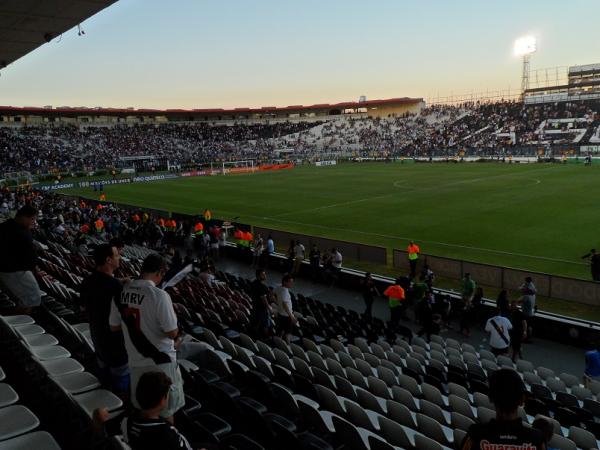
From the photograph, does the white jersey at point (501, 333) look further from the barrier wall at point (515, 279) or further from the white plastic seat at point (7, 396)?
the white plastic seat at point (7, 396)

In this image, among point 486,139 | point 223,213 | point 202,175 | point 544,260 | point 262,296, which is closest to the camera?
point 262,296

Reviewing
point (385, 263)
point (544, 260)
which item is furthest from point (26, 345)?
point (544, 260)

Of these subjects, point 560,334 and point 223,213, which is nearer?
point 560,334

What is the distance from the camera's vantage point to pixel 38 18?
830 cm

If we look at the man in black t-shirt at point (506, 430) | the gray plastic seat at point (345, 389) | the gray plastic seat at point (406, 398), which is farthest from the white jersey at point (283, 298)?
the man in black t-shirt at point (506, 430)

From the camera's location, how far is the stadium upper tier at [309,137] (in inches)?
2653

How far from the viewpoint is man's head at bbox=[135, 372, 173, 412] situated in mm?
2842

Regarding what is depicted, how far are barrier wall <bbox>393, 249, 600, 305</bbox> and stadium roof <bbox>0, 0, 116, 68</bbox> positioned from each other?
12.5m

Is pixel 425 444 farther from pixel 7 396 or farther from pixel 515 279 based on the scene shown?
pixel 515 279

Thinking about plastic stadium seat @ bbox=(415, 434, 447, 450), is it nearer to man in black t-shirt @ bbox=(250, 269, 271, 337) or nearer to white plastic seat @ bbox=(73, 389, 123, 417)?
white plastic seat @ bbox=(73, 389, 123, 417)

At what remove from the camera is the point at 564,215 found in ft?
87.6

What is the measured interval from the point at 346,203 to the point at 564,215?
1320 centimetres

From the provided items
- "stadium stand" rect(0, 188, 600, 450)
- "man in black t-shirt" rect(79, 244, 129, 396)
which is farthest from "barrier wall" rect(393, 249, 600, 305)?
"man in black t-shirt" rect(79, 244, 129, 396)

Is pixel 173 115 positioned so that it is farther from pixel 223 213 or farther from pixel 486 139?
pixel 223 213
